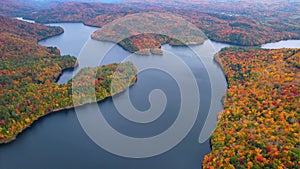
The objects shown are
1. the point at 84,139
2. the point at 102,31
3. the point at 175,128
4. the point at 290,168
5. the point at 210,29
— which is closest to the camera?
the point at 290,168

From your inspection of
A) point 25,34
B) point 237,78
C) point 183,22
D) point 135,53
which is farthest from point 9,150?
point 183,22

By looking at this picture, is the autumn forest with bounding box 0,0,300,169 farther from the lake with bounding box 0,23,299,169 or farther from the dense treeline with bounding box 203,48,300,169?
Result: the lake with bounding box 0,23,299,169

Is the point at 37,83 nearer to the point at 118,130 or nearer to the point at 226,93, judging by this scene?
the point at 118,130

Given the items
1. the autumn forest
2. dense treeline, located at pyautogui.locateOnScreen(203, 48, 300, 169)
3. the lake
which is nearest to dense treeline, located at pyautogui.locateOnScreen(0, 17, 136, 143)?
the autumn forest

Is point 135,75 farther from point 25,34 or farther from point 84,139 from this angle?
point 25,34

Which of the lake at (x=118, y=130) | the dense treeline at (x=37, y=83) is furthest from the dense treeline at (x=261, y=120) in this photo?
the dense treeline at (x=37, y=83)
